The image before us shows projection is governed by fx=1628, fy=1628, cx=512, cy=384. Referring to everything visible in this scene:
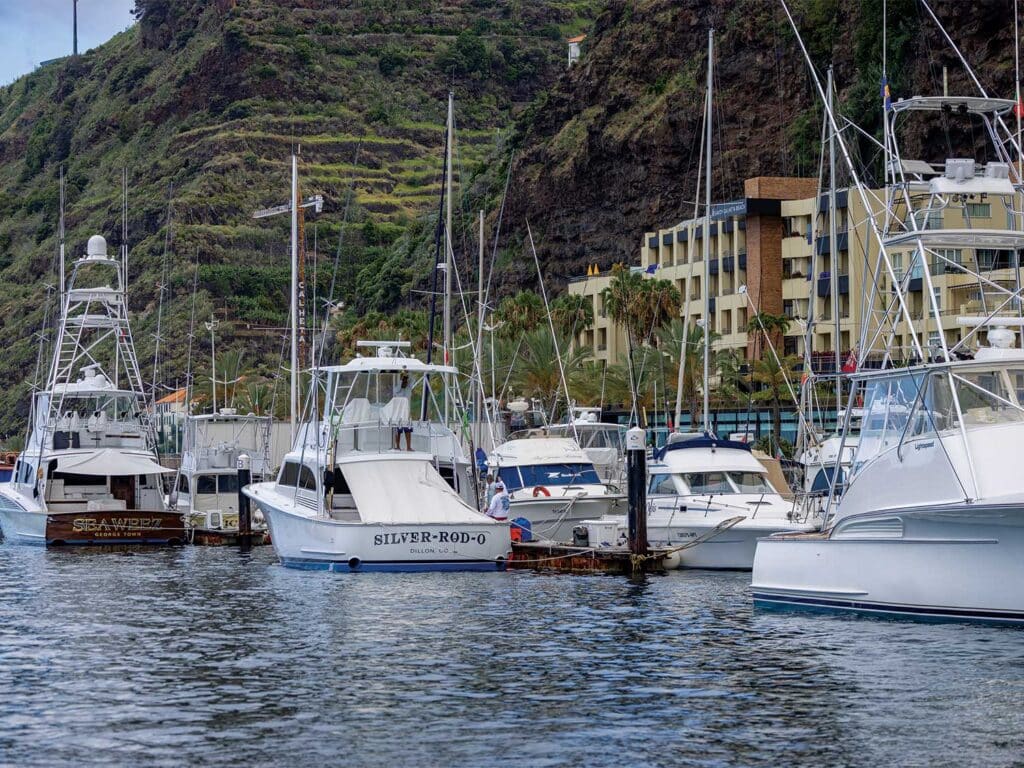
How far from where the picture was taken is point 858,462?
28.1 metres

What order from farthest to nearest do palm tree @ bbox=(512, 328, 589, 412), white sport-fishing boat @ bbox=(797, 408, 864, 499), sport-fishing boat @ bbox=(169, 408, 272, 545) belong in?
palm tree @ bbox=(512, 328, 589, 412)
sport-fishing boat @ bbox=(169, 408, 272, 545)
white sport-fishing boat @ bbox=(797, 408, 864, 499)

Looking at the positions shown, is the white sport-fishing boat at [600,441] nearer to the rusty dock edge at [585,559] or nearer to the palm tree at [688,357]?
the rusty dock edge at [585,559]

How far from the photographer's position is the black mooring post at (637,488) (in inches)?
1503

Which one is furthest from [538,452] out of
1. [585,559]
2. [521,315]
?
[521,315]

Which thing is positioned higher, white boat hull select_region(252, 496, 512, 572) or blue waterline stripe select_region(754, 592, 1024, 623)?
white boat hull select_region(252, 496, 512, 572)

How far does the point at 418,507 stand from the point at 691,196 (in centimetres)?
8460

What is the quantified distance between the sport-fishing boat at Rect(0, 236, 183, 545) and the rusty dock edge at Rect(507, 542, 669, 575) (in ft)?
53.1

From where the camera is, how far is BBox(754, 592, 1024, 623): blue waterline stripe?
83.0ft

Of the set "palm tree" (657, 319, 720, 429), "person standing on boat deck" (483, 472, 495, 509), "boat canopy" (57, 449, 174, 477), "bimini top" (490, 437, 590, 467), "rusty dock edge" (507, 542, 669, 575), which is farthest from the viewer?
"palm tree" (657, 319, 720, 429)

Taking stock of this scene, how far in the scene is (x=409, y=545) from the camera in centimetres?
3769

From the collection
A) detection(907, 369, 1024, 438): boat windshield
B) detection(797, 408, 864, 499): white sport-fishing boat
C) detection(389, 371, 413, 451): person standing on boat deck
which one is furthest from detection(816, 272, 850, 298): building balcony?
detection(907, 369, 1024, 438): boat windshield

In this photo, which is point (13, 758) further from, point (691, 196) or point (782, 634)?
point (691, 196)

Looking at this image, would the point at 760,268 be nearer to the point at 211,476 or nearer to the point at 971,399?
the point at 211,476

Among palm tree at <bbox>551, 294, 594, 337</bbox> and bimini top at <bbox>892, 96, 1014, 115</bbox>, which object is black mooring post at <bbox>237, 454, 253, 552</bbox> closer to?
bimini top at <bbox>892, 96, 1014, 115</bbox>
